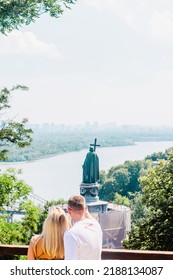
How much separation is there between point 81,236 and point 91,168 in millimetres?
15984

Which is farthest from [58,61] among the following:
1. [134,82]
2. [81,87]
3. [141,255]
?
[141,255]

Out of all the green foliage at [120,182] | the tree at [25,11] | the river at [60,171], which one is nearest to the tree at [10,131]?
the tree at [25,11]

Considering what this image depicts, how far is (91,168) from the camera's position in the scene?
1792 centimetres

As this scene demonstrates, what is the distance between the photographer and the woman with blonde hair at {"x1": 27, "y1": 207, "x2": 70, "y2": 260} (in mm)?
1980

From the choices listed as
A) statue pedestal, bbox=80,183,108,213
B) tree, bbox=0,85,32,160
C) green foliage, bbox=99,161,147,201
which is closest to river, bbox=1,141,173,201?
green foliage, bbox=99,161,147,201

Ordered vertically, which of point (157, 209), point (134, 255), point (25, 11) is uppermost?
point (25, 11)

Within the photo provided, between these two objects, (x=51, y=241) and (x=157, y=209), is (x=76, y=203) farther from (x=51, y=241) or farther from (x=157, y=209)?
(x=157, y=209)

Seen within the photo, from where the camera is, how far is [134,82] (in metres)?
62.9

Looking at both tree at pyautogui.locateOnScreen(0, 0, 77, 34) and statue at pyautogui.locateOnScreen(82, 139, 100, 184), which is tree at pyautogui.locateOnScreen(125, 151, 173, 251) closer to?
tree at pyautogui.locateOnScreen(0, 0, 77, 34)

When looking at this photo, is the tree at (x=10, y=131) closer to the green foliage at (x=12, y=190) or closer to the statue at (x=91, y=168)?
the green foliage at (x=12, y=190)

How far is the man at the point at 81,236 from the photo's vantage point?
193 centimetres

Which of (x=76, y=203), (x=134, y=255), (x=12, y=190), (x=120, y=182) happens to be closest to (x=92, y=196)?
(x=12, y=190)

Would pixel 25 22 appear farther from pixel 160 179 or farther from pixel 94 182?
pixel 94 182
